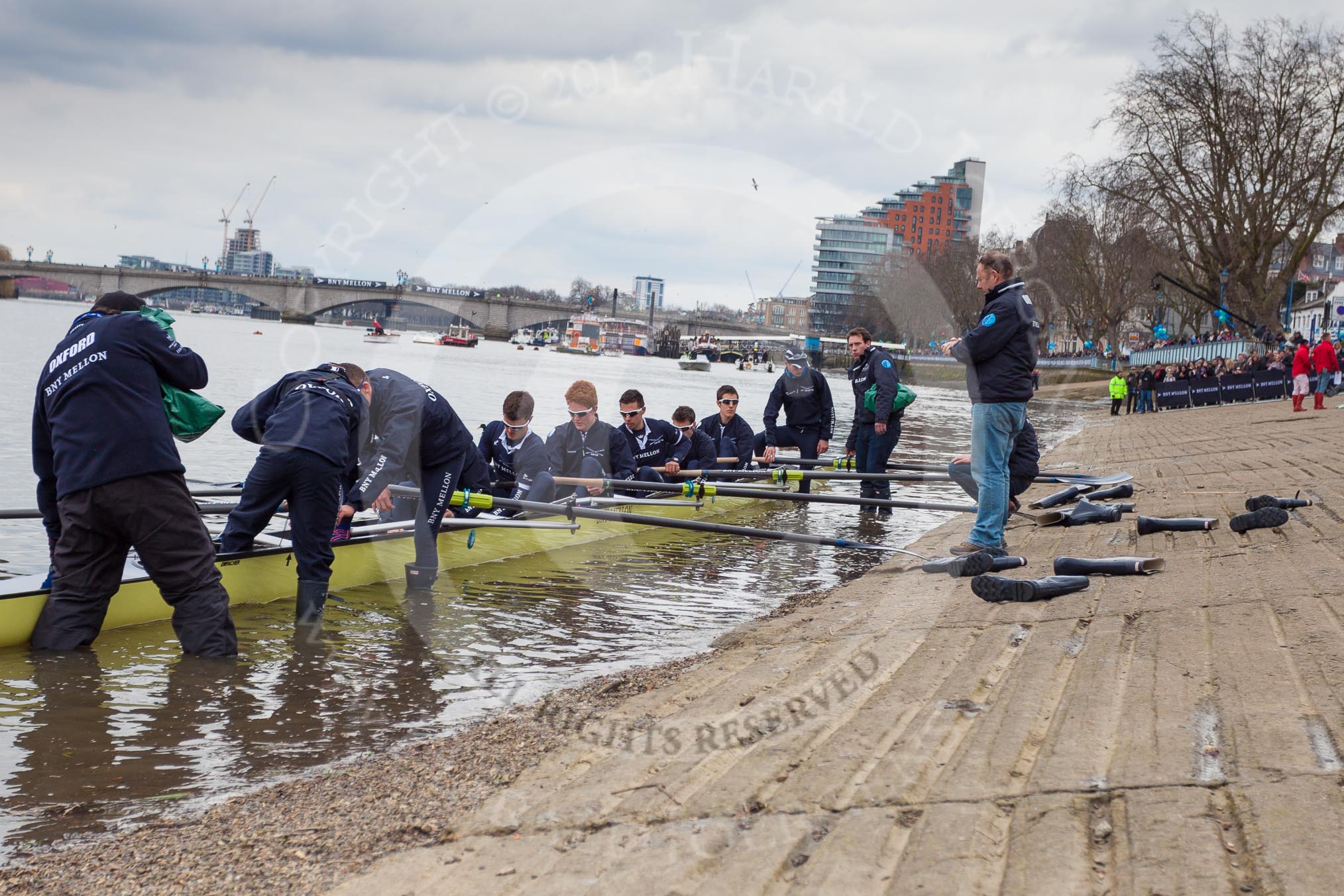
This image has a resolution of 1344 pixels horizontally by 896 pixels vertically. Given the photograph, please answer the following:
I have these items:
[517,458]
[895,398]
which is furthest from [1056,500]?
[517,458]

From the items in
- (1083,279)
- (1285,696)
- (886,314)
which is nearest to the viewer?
(1285,696)

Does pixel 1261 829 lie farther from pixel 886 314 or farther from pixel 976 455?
pixel 886 314

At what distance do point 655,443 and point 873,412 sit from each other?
104 inches

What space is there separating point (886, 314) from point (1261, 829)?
163 ft

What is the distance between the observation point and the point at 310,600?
7.17 m

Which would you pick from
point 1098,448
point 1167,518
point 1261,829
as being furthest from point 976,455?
point 1098,448

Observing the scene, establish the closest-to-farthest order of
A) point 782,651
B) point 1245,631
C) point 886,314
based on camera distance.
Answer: point 1245,631
point 782,651
point 886,314

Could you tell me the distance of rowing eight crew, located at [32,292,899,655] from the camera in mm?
5652

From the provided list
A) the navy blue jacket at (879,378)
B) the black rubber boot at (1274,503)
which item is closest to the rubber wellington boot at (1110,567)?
the black rubber boot at (1274,503)

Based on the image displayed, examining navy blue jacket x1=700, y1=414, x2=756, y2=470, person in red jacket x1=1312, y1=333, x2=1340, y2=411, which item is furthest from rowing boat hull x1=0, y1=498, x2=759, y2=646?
person in red jacket x1=1312, y1=333, x2=1340, y2=411

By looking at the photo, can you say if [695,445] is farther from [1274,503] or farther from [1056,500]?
[1274,503]

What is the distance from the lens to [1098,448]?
74.7ft

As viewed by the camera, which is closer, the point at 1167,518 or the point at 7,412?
the point at 1167,518

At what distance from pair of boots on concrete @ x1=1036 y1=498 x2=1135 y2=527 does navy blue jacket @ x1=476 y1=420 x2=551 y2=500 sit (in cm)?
473
